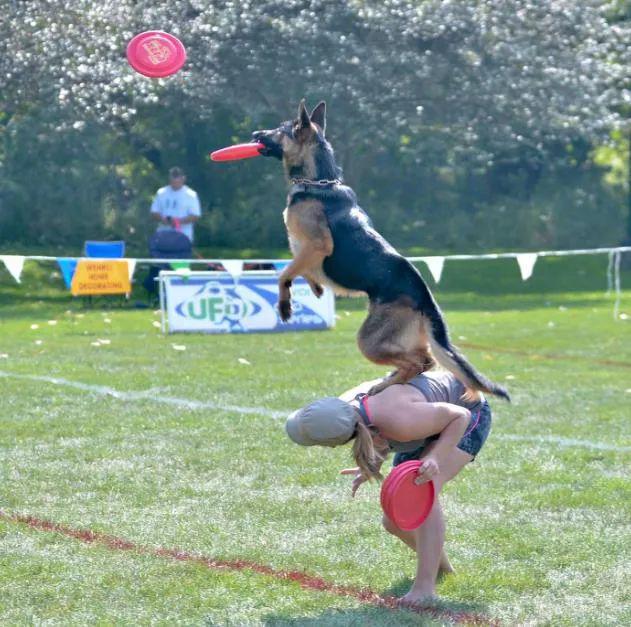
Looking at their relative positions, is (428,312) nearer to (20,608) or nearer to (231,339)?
(20,608)

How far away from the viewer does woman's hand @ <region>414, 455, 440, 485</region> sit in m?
4.72

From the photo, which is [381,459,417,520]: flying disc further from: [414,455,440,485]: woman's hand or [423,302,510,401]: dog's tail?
[423,302,510,401]: dog's tail

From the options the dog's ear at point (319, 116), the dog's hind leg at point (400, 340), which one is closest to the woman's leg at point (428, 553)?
the dog's hind leg at point (400, 340)

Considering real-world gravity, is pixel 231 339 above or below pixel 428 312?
below

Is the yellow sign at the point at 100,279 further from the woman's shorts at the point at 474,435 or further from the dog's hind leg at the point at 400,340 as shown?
the woman's shorts at the point at 474,435

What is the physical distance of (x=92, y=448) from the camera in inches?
317

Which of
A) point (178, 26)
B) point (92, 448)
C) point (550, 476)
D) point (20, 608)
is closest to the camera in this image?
point (20, 608)

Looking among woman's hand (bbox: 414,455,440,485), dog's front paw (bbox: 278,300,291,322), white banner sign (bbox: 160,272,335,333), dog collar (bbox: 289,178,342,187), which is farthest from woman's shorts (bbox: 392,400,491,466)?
white banner sign (bbox: 160,272,335,333)

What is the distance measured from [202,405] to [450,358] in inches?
187

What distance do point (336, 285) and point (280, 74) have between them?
16.9 m

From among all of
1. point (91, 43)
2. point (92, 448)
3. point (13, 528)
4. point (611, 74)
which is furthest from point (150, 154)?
point (13, 528)

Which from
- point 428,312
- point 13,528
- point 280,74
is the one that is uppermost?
point 280,74

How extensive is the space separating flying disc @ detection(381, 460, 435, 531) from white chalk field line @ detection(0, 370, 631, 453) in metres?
3.71

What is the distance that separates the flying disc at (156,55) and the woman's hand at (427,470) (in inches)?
158
